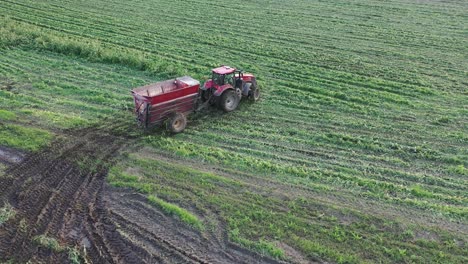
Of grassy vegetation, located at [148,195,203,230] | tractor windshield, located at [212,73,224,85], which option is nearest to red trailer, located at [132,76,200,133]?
tractor windshield, located at [212,73,224,85]

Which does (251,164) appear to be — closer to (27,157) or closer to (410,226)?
(410,226)

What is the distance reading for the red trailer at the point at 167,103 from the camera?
16297mm

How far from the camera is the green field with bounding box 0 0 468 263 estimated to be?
12656mm

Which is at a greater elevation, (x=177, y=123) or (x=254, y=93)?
(x=254, y=93)

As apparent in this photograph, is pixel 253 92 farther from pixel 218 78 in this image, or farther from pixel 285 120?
pixel 285 120

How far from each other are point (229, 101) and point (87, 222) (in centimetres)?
777

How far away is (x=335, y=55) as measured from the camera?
2556cm

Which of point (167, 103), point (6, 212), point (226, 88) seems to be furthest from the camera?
point (226, 88)

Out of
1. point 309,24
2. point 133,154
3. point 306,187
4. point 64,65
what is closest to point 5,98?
point 64,65

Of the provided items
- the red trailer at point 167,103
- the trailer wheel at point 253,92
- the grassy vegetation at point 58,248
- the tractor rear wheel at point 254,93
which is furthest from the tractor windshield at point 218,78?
the grassy vegetation at point 58,248

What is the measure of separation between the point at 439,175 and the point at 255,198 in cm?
593

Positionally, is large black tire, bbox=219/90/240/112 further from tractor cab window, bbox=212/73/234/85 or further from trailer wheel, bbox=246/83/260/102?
trailer wheel, bbox=246/83/260/102

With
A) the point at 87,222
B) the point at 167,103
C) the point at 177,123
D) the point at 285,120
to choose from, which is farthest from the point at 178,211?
the point at 285,120

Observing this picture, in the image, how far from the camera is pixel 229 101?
18438 mm
